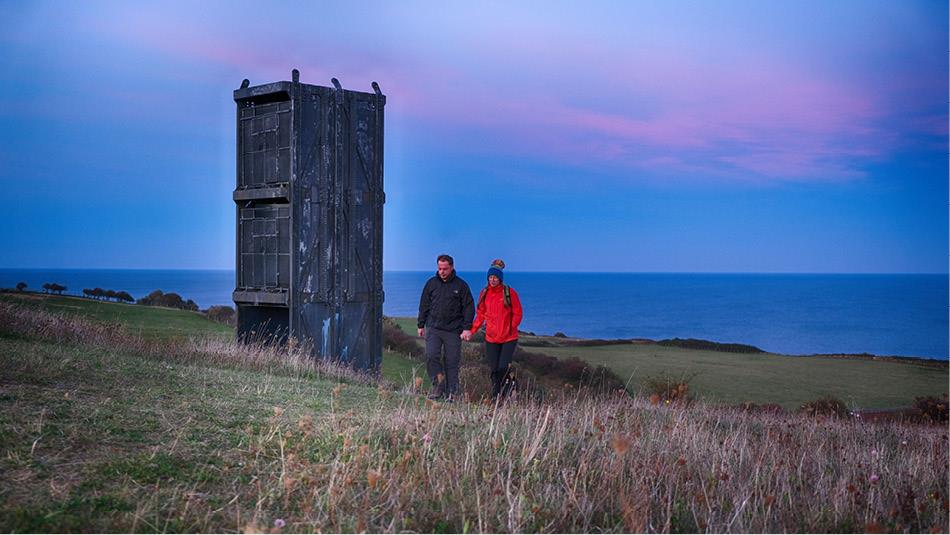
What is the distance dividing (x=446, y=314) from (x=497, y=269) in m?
1.13

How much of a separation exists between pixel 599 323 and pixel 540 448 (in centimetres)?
6772

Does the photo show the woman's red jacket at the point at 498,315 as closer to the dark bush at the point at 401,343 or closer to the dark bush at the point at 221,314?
the dark bush at the point at 401,343

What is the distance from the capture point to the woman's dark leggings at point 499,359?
1245 centimetres

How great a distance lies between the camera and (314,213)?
1680cm

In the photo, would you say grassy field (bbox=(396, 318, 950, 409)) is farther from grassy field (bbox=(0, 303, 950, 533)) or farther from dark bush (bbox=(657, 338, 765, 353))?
grassy field (bbox=(0, 303, 950, 533))

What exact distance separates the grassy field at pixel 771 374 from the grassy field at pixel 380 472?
1136 cm

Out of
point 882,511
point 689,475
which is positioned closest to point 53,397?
point 689,475

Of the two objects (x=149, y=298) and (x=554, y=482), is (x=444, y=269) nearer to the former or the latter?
(x=554, y=482)

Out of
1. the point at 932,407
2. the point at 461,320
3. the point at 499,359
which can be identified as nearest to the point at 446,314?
the point at 461,320

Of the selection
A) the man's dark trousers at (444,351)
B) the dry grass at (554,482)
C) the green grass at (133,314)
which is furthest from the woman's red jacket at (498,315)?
the green grass at (133,314)

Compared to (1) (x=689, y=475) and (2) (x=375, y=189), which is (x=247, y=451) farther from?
(2) (x=375, y=189)

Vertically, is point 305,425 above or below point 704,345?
above

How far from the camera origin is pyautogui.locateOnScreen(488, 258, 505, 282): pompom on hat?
12176 mm

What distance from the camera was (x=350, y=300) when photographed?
17.4m
